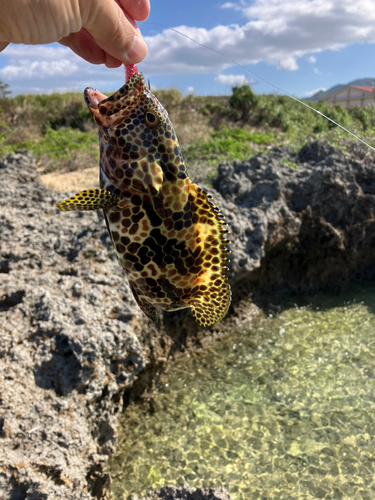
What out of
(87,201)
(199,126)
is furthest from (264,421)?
(199,126)

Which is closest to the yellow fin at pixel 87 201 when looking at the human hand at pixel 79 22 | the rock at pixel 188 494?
the human hand at pixel 79 22

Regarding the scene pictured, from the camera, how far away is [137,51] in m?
1.91

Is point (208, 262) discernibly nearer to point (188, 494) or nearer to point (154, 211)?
point (154, 211)

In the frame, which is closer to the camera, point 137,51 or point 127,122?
point 127,122

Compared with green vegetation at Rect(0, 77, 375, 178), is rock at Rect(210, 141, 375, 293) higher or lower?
lower

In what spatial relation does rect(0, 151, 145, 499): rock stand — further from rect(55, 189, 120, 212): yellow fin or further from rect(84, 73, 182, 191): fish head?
rect(84, 73, 182, 191): fish head

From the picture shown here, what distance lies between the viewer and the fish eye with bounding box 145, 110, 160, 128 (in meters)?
1.61

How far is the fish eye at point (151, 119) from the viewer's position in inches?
63.6

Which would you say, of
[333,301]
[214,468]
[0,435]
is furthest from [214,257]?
[333,301]

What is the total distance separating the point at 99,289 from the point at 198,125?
13.9m

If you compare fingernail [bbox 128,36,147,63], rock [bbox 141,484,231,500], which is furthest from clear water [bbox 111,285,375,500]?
fingernail [bbox 128,36,147,63]

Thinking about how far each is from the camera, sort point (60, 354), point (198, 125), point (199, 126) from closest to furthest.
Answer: point (60, 354), point (199, 126), point (198, 125)

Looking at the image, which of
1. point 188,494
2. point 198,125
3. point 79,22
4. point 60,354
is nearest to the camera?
point 79,22

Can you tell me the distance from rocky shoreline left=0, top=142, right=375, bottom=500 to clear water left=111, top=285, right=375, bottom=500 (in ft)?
1.21
